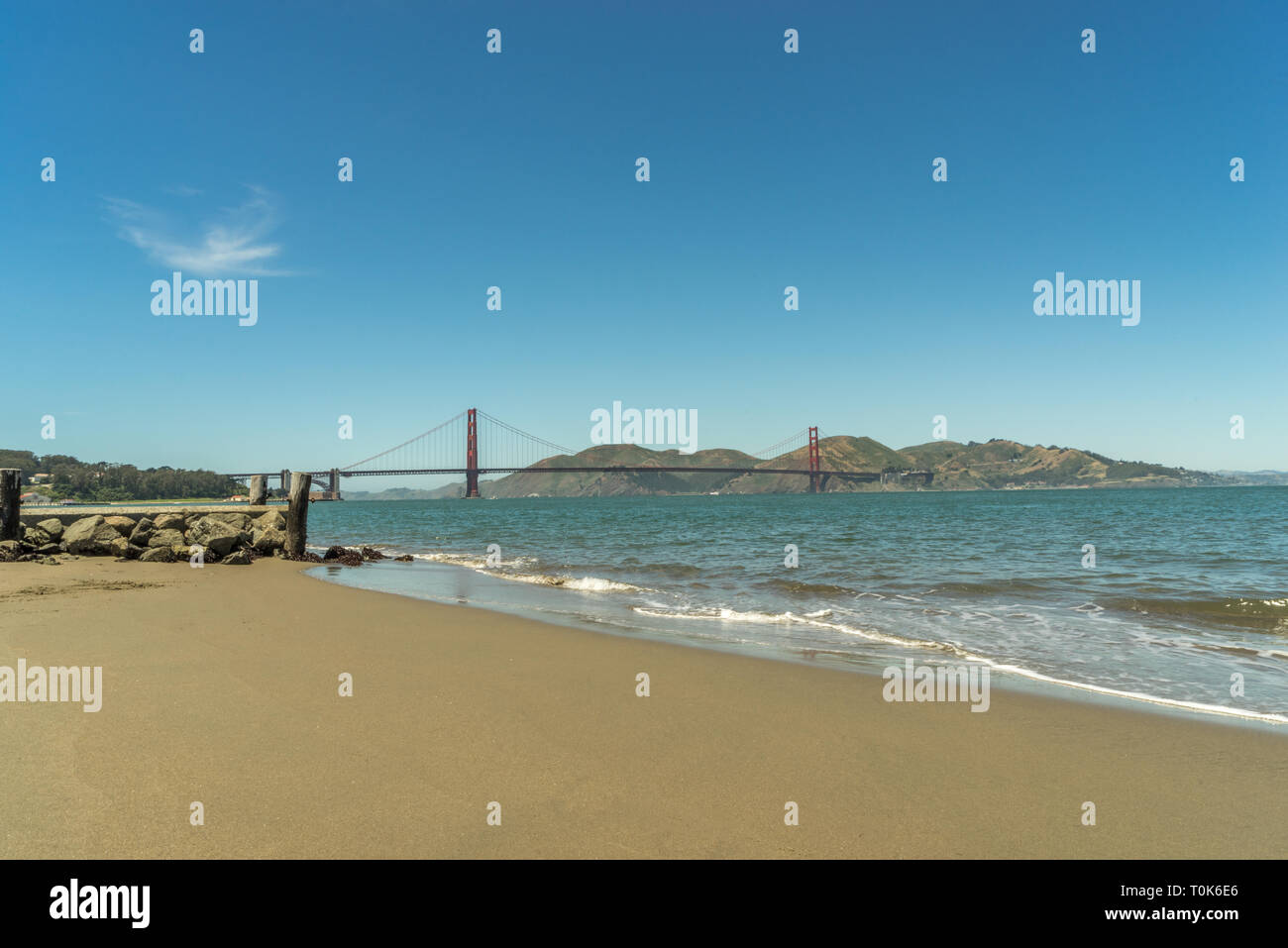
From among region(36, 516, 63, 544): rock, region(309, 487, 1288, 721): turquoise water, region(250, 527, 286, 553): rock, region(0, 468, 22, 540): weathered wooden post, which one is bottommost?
region(309, 487, 1288, 721): turquoise water

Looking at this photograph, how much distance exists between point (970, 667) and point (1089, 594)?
24.7ft

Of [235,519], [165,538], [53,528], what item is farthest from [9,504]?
[235,519]

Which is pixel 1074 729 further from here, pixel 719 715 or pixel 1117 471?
pixel 1117 471

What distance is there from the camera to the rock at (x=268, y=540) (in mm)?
20203

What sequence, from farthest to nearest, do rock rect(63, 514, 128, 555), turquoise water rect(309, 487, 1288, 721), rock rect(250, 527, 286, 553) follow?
rock rect(250, 527, 286, 553) → rock rect(63, 514, 128, 555) → turquoise water rect(309, 487, 1288, 721)

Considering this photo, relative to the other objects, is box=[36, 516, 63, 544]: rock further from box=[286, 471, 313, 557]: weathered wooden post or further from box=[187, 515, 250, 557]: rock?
Answer: box=[286, 471, 313, 557]: weathered wooden post

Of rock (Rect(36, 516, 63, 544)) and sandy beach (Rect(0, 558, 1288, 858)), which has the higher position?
rock (Rect(36, 516, 63, 544))

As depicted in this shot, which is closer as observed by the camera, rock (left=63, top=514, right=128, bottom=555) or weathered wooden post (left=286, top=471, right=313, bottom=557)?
rock (left=63, top=514, right=128, bottom=555)

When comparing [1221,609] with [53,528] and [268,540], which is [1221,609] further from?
[53,528]

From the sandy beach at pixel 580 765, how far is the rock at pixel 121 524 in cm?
1249

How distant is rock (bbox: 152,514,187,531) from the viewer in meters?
18.9

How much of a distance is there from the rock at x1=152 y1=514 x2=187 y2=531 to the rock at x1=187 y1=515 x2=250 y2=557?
89 centimetres

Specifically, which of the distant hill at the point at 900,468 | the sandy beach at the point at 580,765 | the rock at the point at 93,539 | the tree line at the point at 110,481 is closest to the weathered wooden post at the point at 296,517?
the rock at the point at 93,539

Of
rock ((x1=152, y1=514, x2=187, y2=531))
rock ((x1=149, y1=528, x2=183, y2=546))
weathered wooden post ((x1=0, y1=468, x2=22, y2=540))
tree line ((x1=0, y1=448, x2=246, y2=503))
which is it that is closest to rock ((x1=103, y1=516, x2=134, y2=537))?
rock ((x1=152, y1=514, x2=187, y2=531))
